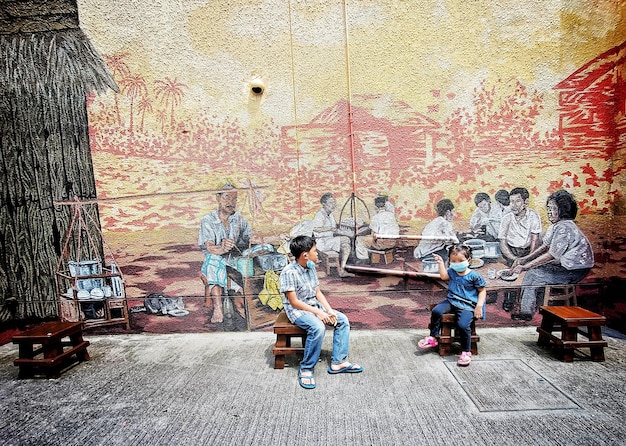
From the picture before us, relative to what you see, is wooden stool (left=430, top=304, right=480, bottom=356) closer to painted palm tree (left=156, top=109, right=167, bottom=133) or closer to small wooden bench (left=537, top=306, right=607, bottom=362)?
small wooden bench (left=537, top=306, right=607, bottom=362)

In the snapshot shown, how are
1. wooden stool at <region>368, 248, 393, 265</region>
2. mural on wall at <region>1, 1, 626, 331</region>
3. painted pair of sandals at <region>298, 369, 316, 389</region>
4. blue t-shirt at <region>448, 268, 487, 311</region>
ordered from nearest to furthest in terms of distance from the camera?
painted pair of sandals at <region>298, 369, 316, 389</region>
blue t-shirt at <region>448, 268, 487, 311</region>
mural on wall at <region>1, 1, 626, 331</region>
wooden stool at <region>368, 248, 393, 265</region>

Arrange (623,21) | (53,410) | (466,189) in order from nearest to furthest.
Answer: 1. (53,410)
2. (623,21)
3. (466,189)

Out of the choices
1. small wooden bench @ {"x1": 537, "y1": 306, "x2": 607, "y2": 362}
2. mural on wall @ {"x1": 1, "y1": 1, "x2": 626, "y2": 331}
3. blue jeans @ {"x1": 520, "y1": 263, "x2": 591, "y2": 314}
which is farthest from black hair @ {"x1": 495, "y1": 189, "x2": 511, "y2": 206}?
small wooden bench @ {"x1": 537, "y1": 306, "x2": 607, "y2": 362}

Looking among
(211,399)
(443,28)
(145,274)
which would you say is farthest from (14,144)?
(443,28)

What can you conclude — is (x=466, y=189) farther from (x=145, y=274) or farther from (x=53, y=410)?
(x=53, y=410)

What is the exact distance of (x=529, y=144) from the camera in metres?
4.39

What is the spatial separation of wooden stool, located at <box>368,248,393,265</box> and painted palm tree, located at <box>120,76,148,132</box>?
363cm

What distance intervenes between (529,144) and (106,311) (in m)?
5.99

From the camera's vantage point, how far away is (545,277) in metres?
4.47

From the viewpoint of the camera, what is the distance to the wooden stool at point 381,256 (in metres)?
4.56

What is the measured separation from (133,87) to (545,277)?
19.2 ft

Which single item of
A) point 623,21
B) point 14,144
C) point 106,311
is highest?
point 623,21

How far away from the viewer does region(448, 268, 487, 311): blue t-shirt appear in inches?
149

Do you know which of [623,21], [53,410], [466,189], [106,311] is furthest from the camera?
[106,311]
